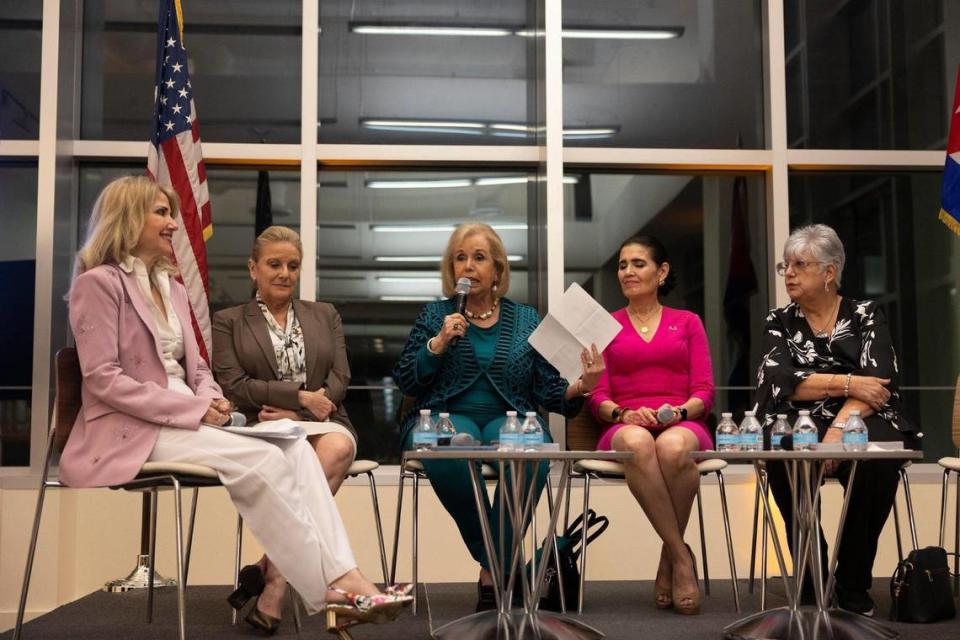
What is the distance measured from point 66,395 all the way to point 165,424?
35cm

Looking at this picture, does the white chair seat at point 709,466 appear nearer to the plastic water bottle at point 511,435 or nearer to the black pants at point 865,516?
the black pants at point 865,516

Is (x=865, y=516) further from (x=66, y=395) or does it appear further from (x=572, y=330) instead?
(x=66, y=395)

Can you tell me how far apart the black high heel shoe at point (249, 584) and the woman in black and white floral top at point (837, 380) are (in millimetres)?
1772

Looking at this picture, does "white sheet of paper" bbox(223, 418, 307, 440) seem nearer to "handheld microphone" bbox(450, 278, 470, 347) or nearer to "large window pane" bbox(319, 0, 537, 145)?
"handheld microphone" bbox(450, 278, 470, 347)

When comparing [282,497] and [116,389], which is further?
[116,389]

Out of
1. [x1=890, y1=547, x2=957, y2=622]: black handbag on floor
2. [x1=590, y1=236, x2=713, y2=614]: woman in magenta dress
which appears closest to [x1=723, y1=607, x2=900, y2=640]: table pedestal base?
[x1=890, y1=547, x2=957, y2=622]: black handbag on floor

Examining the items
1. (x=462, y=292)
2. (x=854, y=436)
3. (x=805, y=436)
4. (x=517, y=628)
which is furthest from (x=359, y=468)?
(x=854, y=436)

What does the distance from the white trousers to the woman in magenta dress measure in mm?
1115

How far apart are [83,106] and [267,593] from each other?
3054mm

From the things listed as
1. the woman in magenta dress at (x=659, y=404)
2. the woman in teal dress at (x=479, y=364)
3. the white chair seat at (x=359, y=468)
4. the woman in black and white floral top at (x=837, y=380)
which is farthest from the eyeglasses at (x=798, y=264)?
the white chair seat at (x=359, y=468)

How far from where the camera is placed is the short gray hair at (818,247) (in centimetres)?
399

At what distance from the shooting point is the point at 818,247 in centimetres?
399

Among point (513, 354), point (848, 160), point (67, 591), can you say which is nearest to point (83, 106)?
point (67, 591)

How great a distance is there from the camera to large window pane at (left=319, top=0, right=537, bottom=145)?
18.3ft
